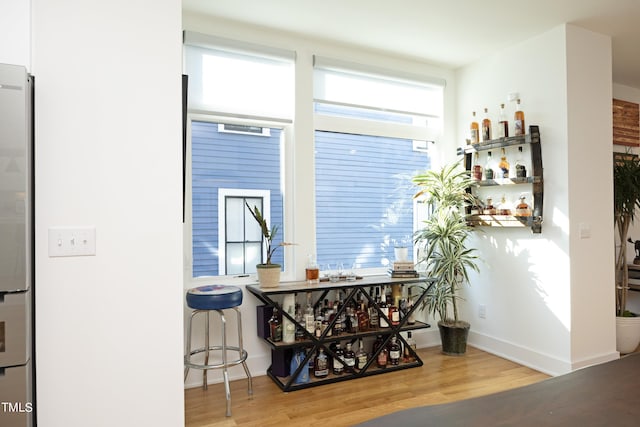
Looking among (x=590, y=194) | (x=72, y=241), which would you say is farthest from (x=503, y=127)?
(x=72, y=241)

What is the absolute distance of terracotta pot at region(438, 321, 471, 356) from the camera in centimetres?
367

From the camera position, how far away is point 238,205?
3.30 metres

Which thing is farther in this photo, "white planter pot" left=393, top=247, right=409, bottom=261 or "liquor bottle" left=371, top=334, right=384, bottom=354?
"white planter pot" left=393, top=247, right=409, bottom=261

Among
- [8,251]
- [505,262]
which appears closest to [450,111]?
[505,262]

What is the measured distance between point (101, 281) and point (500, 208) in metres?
3.11

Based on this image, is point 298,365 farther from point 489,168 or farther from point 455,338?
point 489,168

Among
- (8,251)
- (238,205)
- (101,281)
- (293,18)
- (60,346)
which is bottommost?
(60,346)

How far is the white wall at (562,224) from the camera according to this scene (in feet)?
10.5

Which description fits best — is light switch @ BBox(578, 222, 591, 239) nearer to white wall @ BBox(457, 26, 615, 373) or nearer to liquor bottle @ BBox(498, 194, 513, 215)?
white wall @ BBox(457, 26, 615, 373)

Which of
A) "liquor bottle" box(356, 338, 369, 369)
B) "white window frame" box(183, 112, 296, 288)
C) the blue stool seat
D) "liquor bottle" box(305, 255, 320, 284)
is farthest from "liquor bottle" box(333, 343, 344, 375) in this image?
the blue stool seat

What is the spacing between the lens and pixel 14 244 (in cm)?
→ 149

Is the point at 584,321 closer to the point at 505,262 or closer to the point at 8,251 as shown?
the point at 505,262

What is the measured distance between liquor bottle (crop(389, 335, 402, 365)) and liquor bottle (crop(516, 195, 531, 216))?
4.68 ft

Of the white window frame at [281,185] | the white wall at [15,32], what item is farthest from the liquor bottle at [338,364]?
the white wall at [15,32]
